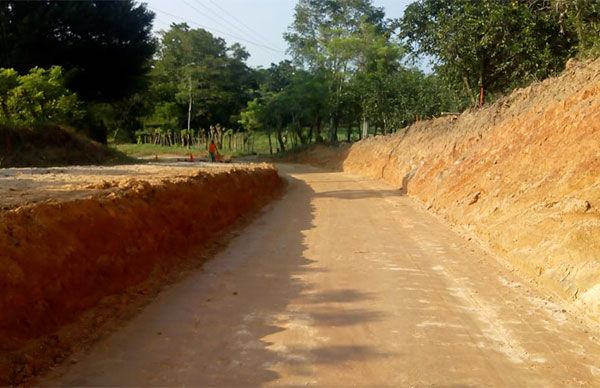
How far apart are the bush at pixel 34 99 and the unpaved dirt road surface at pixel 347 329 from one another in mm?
16070

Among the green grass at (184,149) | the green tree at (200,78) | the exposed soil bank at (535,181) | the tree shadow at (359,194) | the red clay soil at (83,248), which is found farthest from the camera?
the green tree at (200,78)

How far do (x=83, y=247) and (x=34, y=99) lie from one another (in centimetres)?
1839

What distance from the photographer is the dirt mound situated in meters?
19.8

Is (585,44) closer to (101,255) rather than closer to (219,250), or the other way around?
(219,250)

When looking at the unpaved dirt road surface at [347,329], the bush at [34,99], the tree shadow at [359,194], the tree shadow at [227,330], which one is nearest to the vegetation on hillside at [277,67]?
the bush at [34,99]

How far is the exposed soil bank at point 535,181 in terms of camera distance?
7.30 m

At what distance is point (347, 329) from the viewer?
18.4ft

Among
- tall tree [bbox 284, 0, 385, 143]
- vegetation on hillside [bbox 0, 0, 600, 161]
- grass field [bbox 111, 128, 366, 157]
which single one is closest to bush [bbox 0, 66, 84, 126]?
vegetation on hillside [bbox 0, 0, 600, 161]

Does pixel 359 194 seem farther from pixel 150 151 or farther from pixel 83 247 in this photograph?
pixel 150 151

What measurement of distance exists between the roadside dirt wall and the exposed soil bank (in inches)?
219

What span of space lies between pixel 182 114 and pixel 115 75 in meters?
24.6

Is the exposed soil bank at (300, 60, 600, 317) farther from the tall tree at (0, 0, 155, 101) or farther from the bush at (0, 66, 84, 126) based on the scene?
the tall tree at (0, 0, 155, 101)

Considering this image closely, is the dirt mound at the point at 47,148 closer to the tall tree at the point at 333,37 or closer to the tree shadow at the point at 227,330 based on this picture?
the tree shadow at the point at 227,330

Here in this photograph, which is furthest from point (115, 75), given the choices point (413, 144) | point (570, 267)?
point (570, 267)
